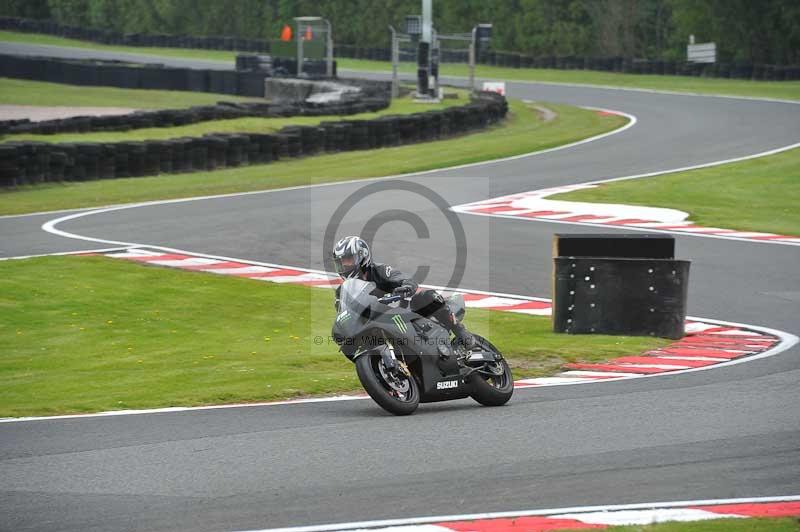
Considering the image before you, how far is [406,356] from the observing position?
989 centimetres

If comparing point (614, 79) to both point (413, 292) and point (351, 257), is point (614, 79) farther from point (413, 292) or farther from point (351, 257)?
point (351, 257)

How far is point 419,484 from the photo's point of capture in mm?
7613

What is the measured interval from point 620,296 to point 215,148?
17160mm

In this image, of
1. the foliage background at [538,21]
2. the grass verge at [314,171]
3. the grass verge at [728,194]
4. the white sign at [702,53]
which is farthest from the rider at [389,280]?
the foliage background at [538,21]

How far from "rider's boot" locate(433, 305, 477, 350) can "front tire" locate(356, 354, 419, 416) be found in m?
0.61

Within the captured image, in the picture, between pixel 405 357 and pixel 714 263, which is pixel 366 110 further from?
pixel 405 357

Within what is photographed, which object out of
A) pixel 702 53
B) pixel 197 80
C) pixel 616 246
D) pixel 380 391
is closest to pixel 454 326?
pixel 380 391

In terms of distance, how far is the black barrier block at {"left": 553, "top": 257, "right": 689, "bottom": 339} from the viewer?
45.0 ft

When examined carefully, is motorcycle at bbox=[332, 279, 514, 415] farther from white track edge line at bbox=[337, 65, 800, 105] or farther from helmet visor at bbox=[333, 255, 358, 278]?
white track edge line at bbox=[337, 65, 800, 105]

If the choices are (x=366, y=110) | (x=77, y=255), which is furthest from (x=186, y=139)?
(x=77, y=255)

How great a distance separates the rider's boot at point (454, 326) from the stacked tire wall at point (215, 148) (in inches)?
683

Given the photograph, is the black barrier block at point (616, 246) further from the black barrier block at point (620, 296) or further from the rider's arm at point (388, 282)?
the rider's arm at point (388, 282)

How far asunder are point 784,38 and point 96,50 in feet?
136

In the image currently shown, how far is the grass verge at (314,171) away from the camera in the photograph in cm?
2477
